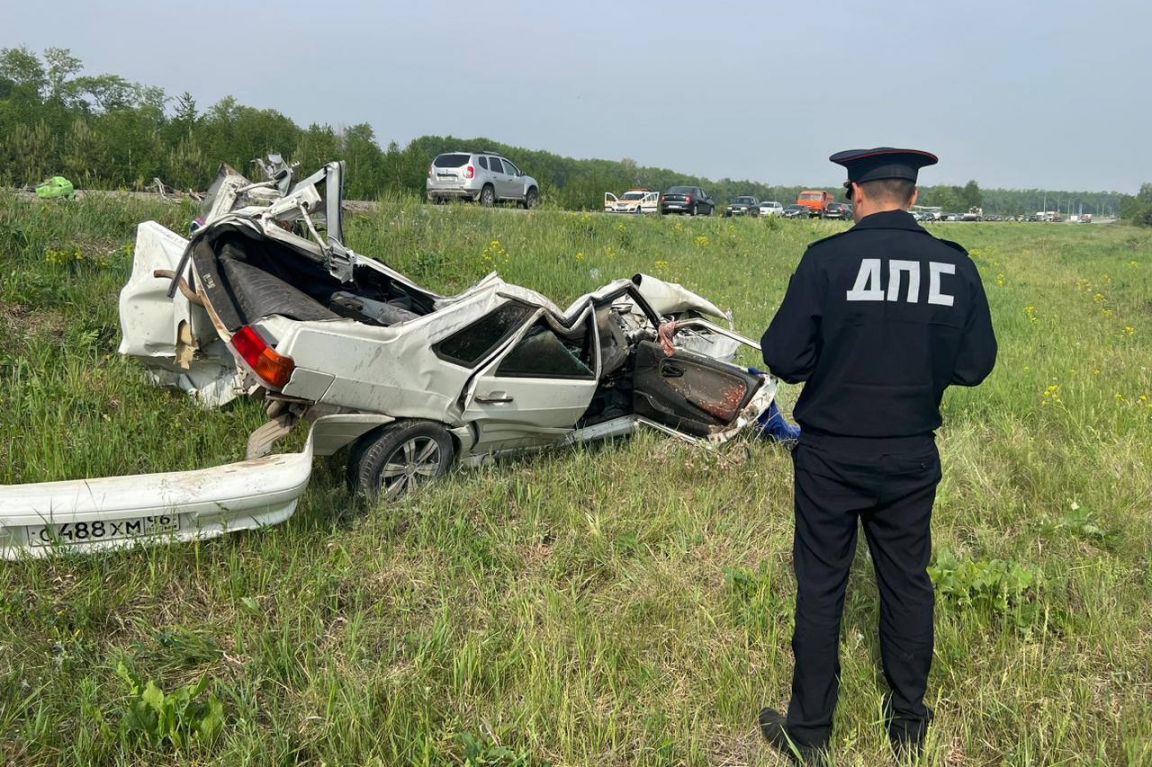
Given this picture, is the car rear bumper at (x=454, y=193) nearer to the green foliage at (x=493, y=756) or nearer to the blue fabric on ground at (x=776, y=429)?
the blue fabric on ground at (x=776, y=429)

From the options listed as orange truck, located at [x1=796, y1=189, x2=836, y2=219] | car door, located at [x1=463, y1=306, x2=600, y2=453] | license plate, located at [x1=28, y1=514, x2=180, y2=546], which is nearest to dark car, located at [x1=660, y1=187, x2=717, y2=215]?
orange truck, located at [x1=796, y1=189, x2=836, y2=219]

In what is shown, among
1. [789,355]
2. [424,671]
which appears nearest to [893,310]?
[789,355]

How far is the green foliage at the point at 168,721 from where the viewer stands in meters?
2.37

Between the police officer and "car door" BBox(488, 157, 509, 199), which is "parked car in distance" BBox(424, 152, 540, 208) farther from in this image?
the police officer

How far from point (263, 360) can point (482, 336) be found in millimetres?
1259

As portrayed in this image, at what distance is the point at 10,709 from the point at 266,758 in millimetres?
869

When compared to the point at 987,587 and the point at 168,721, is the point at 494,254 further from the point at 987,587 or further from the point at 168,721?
the point at 168,721

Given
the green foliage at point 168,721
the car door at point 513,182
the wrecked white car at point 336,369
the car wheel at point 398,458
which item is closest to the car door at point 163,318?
the wrecked white car at point 336,369

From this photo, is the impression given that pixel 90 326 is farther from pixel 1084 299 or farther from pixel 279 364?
pixel 1084 299

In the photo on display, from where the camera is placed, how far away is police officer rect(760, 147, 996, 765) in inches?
91.4

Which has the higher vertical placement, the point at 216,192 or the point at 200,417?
the point at 216,192

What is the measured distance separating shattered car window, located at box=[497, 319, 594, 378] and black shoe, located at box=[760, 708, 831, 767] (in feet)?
7.96

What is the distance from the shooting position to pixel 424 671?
9.06 feet

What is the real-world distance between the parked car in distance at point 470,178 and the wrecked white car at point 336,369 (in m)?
13.7
